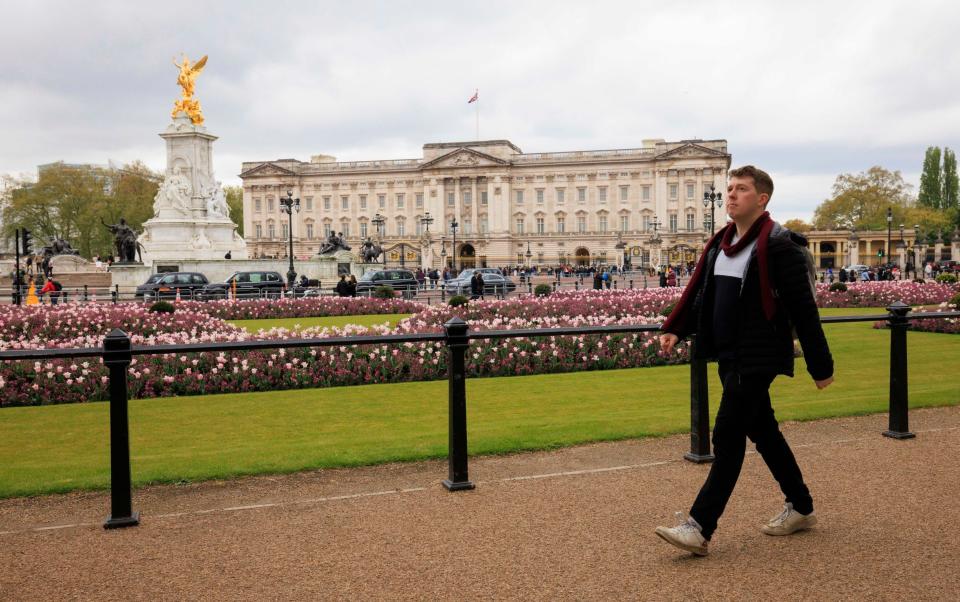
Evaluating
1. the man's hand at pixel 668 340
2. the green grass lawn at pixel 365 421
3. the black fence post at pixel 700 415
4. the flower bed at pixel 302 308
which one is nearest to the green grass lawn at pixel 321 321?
the flower bed at pixel 302 308

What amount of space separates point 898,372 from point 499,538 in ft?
13.4

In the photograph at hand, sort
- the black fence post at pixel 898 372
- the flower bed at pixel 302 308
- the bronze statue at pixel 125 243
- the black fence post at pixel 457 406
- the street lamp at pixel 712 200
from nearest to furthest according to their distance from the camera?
the black fence post at pixel 457 406, the black fence post at pixel 898 372, the flower bed at pixel 302 308, the bronze statue at pixel 125 243, the street lamp at pixel 712 200

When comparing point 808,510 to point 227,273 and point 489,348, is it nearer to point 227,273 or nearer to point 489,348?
point 489,348

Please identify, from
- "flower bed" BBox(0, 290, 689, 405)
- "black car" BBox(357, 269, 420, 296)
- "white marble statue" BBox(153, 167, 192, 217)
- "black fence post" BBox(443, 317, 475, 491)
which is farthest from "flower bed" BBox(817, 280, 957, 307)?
"white marble statue" BBox(153, 167, 192, 217)

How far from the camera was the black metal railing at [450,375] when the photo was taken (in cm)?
507

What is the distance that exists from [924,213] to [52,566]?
97.4m

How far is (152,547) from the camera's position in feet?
15.3

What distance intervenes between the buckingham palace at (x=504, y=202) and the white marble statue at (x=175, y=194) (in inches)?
2226

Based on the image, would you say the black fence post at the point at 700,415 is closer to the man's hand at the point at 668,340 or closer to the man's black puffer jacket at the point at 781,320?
the man's hand at the point at 668,340

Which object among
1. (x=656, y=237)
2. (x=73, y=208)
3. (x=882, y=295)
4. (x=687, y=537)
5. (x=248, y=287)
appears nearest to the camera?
(x=687, y=537)

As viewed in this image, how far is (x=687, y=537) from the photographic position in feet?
13.9

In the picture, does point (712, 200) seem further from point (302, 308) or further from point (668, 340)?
point (668, 340)

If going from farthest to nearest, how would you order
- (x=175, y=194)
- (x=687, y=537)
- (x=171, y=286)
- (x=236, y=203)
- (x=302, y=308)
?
(x=236, y=203), (x=175, y=194), (x=171, y=286), (x=302, y=308), (x=687, y=537)

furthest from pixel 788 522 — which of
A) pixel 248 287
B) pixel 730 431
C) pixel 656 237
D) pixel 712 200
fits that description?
pixel 656 237
